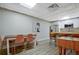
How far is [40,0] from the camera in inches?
82.9

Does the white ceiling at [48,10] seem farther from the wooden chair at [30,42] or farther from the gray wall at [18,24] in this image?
the wooden chair at [30,42]

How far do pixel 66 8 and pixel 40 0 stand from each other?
2.06ft

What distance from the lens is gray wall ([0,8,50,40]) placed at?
2.07 metres

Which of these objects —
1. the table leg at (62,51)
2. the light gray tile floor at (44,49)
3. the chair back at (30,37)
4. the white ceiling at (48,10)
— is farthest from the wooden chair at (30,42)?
the table leg at (62,51)

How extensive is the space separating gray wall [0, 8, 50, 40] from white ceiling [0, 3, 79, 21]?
4.5 inches

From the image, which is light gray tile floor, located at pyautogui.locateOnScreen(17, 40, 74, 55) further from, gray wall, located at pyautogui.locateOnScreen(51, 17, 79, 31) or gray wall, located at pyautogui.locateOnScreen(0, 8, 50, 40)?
gray wall, located at pyautogui.locateOnScreen(51, 17, 79, 31)

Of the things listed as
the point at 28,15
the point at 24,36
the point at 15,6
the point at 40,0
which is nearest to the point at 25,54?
the point at 24,36

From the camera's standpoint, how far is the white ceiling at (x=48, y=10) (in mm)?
2090

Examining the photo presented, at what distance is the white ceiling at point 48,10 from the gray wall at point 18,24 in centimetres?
12

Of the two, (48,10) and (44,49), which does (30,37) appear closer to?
(44,49)

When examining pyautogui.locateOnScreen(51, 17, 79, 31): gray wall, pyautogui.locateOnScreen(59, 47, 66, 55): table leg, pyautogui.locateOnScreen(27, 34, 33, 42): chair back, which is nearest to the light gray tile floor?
pyautogui.locateOnScreen(59, 47, 66, 55): table leg

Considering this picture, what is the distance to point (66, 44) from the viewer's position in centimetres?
215

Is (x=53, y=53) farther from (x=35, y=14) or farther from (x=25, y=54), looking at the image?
(x=35, y=14)
